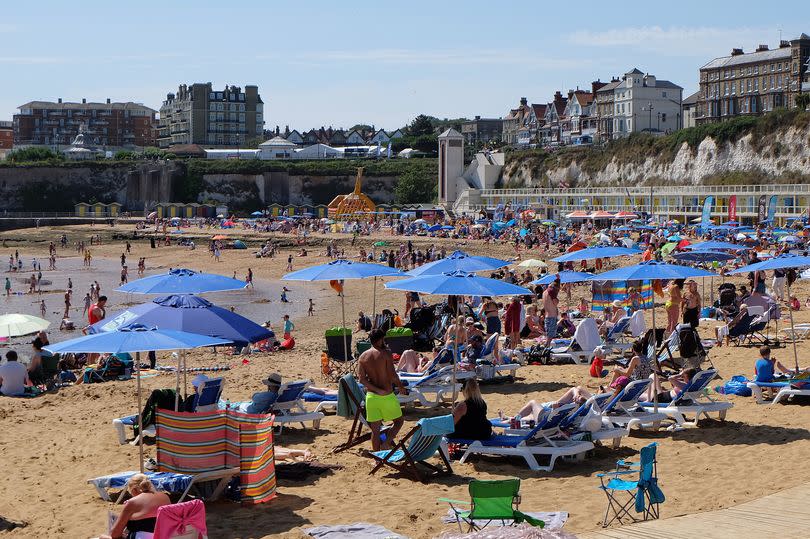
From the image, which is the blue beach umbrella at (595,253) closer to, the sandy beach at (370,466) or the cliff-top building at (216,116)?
the sandy beach at (370,466)

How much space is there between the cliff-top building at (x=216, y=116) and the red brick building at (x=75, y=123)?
9287 mm

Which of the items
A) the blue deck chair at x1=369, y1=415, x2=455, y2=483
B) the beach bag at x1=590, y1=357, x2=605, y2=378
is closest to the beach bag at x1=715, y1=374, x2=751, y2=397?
the beach bag at x1=590, y1=357, x2=605, y2=378

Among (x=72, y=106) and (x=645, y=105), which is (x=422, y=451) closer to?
(x=645, y=105)

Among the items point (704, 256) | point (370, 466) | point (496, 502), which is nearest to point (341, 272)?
point (370, 466)

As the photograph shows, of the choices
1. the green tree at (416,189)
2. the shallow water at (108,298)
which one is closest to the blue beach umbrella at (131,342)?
the shallow water at (108,298)

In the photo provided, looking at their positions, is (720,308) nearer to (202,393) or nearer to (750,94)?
(202,393)

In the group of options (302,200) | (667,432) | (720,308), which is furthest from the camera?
(302,200)

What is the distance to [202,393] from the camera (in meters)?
8.84

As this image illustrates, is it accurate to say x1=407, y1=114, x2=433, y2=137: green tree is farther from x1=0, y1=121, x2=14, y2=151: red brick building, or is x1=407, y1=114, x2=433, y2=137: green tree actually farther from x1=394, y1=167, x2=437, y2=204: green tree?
x1=0, y1=121, x2=14, y2=151: red brick building

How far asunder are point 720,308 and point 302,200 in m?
77.5

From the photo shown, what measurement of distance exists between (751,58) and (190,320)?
81.5 metres

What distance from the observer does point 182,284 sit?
10695 mm

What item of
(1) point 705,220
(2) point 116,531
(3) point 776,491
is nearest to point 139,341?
(2) point 116,531

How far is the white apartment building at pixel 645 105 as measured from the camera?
89875 mm
